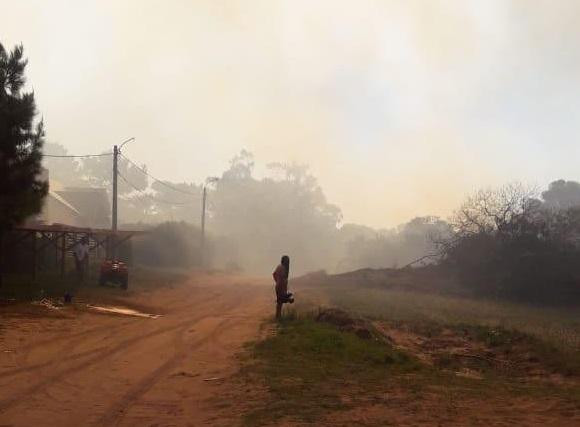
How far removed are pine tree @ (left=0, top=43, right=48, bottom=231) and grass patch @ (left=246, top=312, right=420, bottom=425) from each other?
34.3 ft

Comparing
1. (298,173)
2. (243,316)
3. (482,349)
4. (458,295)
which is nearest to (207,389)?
(482,349)

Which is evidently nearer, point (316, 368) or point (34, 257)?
point (316, 368)

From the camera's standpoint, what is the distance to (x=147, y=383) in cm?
909

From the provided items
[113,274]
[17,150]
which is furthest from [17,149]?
[113,274]

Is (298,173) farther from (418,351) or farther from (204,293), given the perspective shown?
(418,351)

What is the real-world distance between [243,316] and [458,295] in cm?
1649

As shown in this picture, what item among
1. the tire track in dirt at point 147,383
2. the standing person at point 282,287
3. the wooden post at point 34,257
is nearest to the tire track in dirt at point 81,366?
the tire track in dirt at point 147,383

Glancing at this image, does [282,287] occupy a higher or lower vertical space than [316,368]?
higher

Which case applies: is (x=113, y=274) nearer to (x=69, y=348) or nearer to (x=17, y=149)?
(x=17, y=149)

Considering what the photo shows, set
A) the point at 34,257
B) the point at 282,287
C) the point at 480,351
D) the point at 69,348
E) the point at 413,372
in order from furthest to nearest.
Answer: the point at 34,257 → the point at 282,287 → the point at 480,351 → the point at 69,348 → the point at 413,372

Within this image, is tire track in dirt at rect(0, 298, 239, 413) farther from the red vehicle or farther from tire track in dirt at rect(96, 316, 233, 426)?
the red vehicle

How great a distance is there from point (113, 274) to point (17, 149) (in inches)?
293

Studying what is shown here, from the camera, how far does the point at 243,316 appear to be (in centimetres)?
1883

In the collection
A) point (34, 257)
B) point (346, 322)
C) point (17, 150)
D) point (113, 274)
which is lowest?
point (346, 322)
